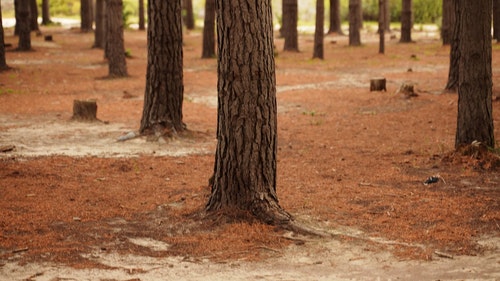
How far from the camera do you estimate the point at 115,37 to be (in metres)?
22.0

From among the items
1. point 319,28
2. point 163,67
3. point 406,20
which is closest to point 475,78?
point 163,67

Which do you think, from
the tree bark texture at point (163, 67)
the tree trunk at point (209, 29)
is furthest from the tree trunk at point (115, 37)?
the tree bark texture at point (163, 67)

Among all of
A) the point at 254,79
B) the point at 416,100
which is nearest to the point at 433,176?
the point at 254,79

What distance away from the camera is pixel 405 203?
29.4ft

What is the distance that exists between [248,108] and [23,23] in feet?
75.0

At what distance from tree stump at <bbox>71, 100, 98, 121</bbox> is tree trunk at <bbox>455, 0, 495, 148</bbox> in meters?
7.41

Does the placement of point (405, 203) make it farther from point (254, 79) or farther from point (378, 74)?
point (378, 74)

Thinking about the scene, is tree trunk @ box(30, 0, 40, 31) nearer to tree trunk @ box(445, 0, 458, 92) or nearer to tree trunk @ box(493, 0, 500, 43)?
tree trunk @ box(493, 0, 500, 43)

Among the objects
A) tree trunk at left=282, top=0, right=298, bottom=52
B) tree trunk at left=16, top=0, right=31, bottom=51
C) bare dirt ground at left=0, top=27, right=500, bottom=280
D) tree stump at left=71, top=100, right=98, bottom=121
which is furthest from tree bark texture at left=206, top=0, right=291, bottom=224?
tree trunk at left=282, top=0, right=298, bottom=52

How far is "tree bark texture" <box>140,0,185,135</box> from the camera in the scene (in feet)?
43.2

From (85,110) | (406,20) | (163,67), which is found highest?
(406,20)

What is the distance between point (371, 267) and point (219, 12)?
3.07m

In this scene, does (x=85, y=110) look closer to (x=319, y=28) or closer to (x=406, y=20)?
(x=319, y=28)

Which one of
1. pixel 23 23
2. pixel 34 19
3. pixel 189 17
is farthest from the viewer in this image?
pixel 189 17
